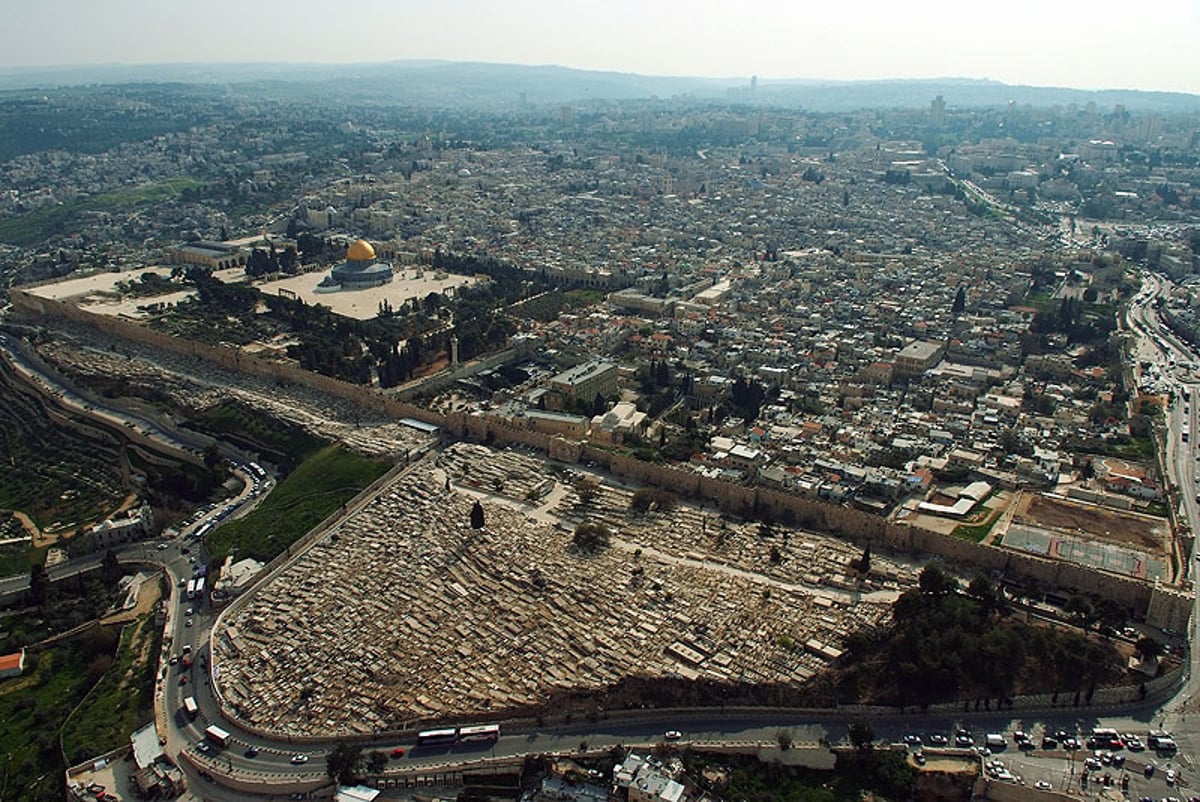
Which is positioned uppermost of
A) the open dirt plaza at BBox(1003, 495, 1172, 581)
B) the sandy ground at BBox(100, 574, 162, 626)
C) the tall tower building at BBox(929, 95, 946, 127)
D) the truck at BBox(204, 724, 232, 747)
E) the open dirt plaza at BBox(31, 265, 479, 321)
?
the tall tower building at BBox(929, 95, 946, 127)

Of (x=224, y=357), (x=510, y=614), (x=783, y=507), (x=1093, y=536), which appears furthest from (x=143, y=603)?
(x=1093, y=536)

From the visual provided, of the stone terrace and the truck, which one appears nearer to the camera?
the truck

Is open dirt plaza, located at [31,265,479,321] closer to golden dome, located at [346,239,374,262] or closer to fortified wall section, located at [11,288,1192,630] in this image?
golden dome, located at [346,239,374,262]

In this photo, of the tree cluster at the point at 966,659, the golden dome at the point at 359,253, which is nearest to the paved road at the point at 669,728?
the tree cluster at the point at 966,659

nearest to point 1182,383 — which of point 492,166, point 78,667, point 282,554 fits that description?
point 282,554

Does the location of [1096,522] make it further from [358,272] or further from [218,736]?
[358,272]

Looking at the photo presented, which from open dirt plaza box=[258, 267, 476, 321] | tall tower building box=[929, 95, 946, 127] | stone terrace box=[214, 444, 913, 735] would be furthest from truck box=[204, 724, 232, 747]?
tall tower building box=[929, 95, 946, 127]
